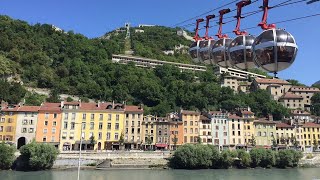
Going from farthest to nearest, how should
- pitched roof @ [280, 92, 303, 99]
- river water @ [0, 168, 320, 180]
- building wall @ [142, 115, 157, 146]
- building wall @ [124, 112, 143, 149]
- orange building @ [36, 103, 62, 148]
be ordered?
pitched roof @ [280, 92, 303, 99] → building wall @ [142, 115, 157, 146] → building wall @ [124, 112, 143, 149] → orange building @ [36, 103, 62, 148] → river water @ [0, 168, 320, 180]

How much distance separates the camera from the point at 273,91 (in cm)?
10625

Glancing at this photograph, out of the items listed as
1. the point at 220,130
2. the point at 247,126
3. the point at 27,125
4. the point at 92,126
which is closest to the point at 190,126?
the point at 220,130

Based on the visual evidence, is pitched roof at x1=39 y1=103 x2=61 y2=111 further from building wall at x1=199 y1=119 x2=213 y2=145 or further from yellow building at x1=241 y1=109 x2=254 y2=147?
yellow building at x1=241 y1=109 x2=254 y2=147

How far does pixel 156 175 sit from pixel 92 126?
17.3 meters

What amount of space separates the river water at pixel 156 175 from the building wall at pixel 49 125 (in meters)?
11.4

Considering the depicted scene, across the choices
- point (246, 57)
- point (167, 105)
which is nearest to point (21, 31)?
point (167, 105)

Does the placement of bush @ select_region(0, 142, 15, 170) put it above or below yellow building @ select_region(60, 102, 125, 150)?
below

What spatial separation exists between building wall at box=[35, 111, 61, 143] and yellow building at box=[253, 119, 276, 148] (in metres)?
36.3

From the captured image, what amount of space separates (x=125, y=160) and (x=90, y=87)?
1446 inches

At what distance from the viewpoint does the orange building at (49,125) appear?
53938 mm

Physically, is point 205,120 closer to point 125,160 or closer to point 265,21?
point 125,160

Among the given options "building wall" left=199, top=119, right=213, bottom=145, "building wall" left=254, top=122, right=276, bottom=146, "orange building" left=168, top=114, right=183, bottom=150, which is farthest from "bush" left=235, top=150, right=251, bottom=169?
"building wall" left=254, top=122, right=276, bottom=146

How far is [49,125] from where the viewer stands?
54.5 meters

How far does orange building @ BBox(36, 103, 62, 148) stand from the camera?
53938 mm
